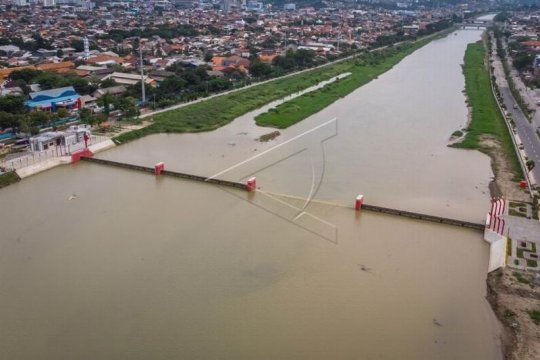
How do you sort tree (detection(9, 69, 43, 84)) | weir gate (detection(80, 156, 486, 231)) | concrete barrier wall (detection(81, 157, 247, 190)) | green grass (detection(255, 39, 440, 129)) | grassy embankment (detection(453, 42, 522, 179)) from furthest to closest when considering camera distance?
tree (detection(9, 69, 43, 84)) → green grass (detection(255, 39, 440, 129)) → grassy embankment (detection(453, 42, 522, 179)) → concrete barrier wall (detection(81, 157, 247, 190)) → weir gate (detection(80, 156, 486, 231))

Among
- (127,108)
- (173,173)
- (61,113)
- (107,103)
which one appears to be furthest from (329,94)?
(173,173)

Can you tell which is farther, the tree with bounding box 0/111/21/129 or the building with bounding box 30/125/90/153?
the tree with bounding box 0/111/21/129

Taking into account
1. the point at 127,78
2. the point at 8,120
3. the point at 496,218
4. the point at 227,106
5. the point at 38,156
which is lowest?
the point at 496,218

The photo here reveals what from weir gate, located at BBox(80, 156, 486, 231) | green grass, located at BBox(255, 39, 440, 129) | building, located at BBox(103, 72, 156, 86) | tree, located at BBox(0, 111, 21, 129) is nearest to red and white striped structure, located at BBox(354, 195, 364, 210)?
weir gate, located at BBox(80, 156, 486, 231)

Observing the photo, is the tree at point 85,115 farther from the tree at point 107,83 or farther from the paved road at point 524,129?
the paved road at point 524,129

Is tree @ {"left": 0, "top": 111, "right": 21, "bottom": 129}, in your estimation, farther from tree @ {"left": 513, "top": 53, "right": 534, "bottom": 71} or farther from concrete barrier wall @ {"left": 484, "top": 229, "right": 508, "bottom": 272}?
tree @ {"left": 513, "top": 53, "right": 534, "bottom": 71}

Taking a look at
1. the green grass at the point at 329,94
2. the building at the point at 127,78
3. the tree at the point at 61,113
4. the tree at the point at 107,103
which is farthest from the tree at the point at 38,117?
the green grass at the point at 329,94

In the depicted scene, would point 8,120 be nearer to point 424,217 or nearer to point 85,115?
point 85,115
